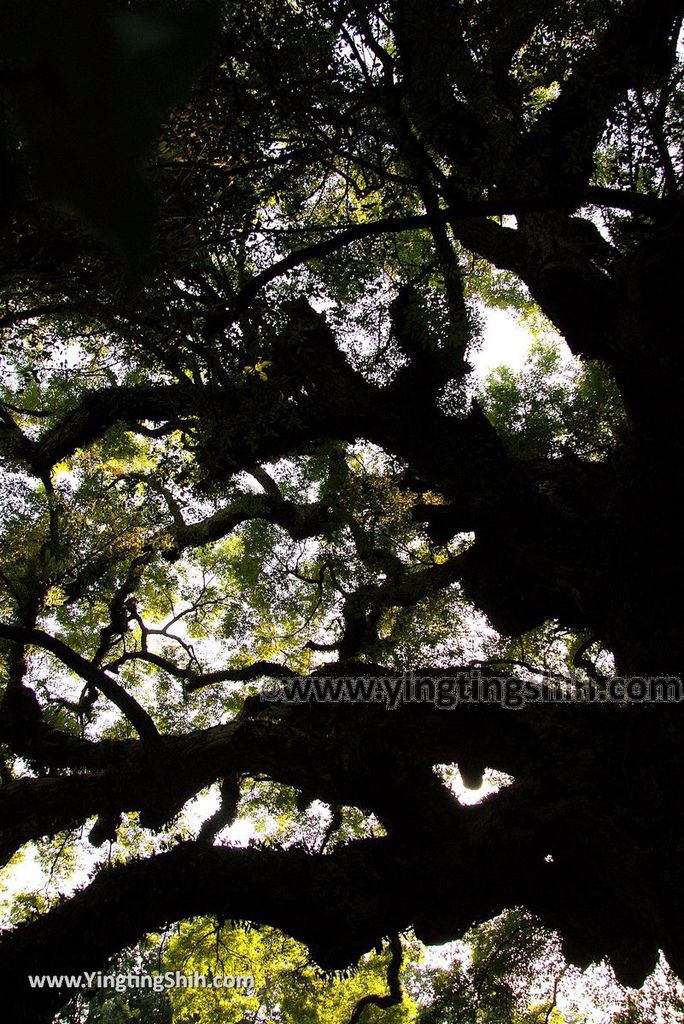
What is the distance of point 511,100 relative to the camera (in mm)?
5852

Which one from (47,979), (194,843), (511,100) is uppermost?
(511,100)

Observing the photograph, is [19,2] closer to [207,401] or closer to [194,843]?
[194,843]

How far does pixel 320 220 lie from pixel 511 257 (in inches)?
93.0

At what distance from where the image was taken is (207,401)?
605 centimetres

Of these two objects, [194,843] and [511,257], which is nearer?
[194,843]

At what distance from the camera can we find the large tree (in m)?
4.19

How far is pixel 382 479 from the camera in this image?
24.9 ft

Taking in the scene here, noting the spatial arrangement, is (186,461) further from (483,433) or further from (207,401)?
(483,433)

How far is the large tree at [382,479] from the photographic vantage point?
4191 mm

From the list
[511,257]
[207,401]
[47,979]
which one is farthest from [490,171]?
[47,979]

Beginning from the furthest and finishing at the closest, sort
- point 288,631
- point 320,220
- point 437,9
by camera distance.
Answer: point 288,631 < point 320,220 < point 437,9

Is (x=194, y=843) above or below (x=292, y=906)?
above

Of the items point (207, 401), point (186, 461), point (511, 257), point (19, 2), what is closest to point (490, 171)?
point (511, 257)

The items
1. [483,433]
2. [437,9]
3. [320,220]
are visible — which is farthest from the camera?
[320,220]
